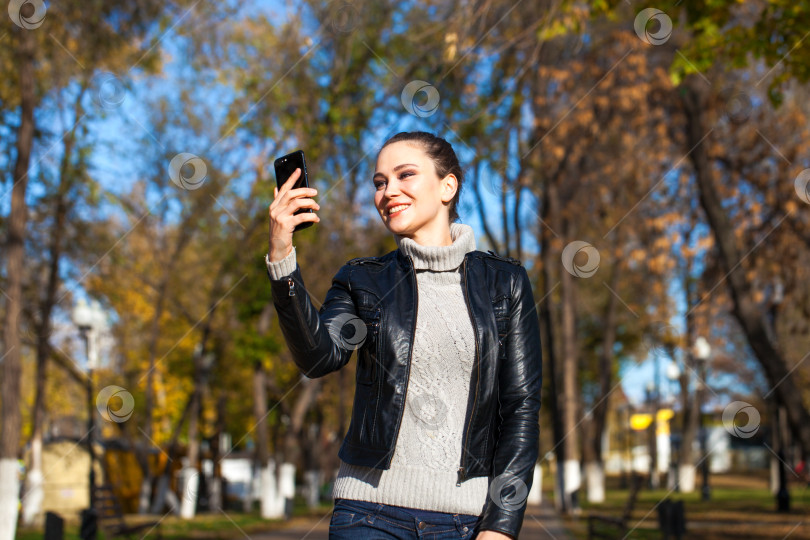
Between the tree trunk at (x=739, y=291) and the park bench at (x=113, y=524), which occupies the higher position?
the tree trunk at (x=739, y=291)

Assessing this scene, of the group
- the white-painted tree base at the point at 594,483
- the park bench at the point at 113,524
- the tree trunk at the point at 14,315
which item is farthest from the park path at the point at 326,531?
the white-painted tree base at the point at 594,483

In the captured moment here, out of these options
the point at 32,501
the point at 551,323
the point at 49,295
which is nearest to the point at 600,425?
the point at 551,323

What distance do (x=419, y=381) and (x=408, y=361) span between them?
6 centimetres

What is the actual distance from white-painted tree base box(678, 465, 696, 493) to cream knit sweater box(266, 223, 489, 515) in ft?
95.2

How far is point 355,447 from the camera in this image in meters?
2.43

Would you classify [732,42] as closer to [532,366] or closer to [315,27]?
[532,366]

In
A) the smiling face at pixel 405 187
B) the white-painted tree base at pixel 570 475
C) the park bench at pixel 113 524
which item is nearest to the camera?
the smiling face at pixel 405 187

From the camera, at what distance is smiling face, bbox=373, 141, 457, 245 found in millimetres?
2586

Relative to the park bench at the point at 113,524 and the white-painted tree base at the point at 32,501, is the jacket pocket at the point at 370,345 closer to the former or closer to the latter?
the park bench at the point at 113,524

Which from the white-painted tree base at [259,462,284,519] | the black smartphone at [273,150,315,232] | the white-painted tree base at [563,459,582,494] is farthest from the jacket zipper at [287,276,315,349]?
the white-painted tree base at [259,462,284,519]

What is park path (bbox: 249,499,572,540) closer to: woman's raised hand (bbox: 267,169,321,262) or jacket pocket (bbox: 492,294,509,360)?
jacket pocket (bbox: 492,294,509,360)

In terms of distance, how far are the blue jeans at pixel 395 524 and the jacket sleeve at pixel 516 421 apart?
2.7 inches

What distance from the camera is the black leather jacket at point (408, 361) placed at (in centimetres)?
234

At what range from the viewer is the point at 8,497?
1136 centimetres
